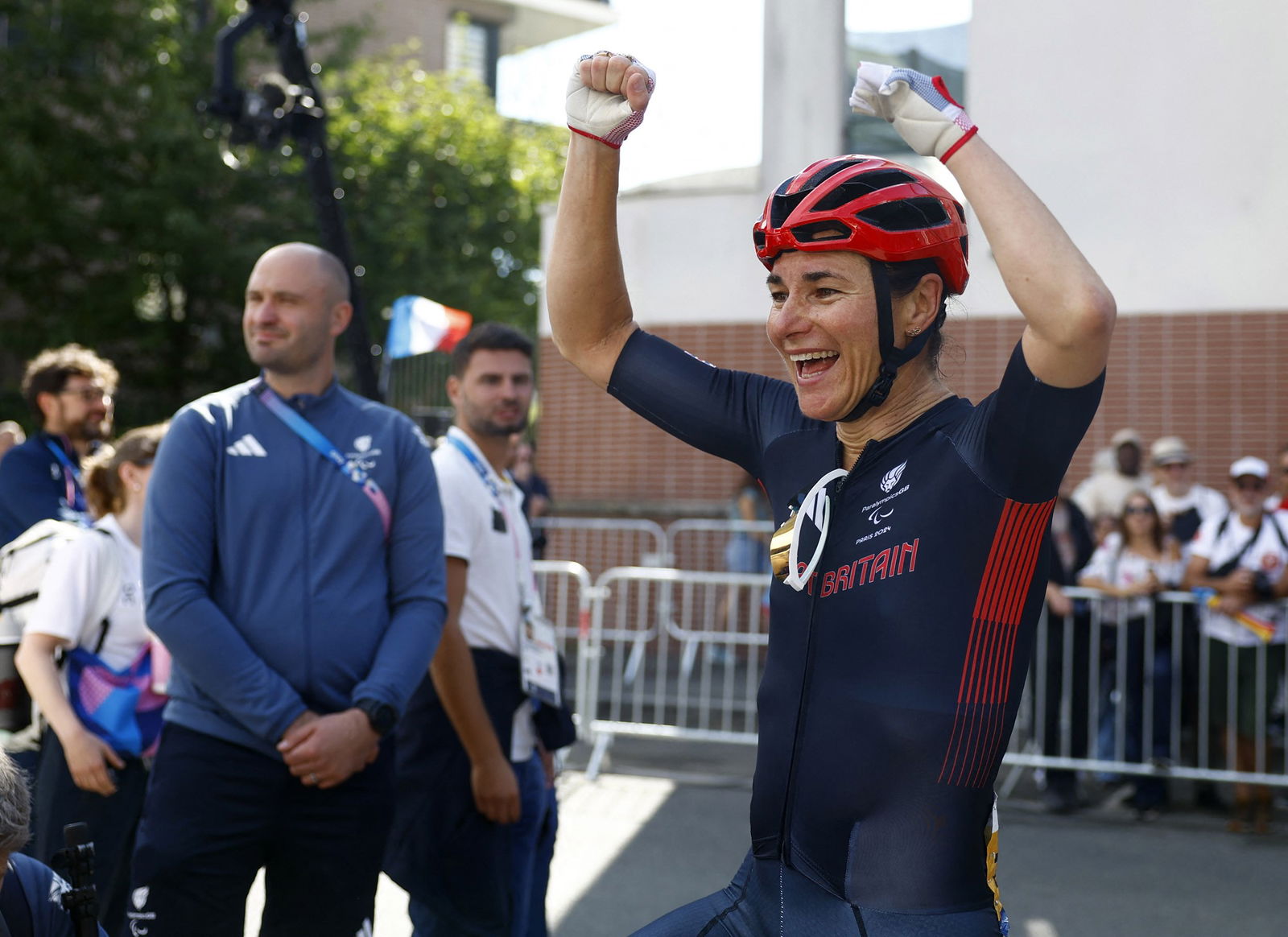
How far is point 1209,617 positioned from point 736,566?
16.9 feet

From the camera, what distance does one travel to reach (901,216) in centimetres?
219

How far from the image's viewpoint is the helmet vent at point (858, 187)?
2199 millimetres

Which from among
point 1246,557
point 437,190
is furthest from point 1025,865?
point 437,190

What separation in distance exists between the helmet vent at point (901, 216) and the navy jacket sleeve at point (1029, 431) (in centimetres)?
27

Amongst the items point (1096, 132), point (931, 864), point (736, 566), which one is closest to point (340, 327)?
point (931, 864)

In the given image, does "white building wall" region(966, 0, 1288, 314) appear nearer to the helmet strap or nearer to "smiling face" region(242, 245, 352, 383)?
"smiling face" region(242, 245, 352, 383)

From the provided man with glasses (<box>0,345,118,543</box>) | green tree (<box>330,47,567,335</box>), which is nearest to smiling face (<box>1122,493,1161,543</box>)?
man with glasses (<box>0,345,118,543</box>)

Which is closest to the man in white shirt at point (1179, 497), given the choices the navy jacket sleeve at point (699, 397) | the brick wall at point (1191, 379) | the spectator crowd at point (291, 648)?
the brick wall at point (1191, 379)

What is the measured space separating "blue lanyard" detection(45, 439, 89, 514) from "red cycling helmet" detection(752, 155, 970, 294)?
443 cm

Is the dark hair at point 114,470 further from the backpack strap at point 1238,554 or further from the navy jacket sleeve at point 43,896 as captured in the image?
the backpack strap at point 1238,554

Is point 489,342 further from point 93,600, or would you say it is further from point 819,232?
point 819,232

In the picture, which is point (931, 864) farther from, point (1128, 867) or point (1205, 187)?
point (1205, 187)

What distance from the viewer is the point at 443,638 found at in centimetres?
416

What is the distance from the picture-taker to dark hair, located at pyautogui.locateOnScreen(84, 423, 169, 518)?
15.8 feet
